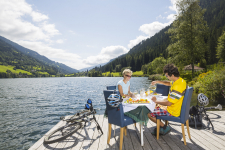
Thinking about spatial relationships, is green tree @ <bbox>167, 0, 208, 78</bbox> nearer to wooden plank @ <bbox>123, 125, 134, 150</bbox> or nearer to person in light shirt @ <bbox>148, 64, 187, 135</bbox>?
person in light shirt @ <bbox>148, 64, 187, 135</bbox>

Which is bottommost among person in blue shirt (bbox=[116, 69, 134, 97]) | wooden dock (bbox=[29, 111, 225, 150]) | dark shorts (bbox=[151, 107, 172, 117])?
wooden dock (bbox=[29, 111, 225, 150])

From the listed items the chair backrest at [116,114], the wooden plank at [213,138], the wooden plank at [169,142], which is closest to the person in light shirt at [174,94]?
the wooden plank at [169,142]

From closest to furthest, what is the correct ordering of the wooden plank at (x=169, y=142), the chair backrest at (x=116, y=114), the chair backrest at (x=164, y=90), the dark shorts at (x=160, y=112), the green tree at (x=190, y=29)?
the chair backrest at (x=116, y=114), the wooden plank at (x=169, y=142), the dark shorts at (x=160, y=112), the chair backrest at (x=164, y=90), the green tree at (x=190, y=29)

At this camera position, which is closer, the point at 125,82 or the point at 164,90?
the point at 125,82

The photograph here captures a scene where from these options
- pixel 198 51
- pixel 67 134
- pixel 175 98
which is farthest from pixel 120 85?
pixel 198 51

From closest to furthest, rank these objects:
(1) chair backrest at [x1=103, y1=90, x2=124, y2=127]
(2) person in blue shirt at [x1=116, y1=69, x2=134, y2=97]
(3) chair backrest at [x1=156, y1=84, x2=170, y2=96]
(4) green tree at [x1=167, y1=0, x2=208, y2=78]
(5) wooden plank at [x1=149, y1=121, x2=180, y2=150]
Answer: (1) chair backrest at [x1=103, y1=90, x2=124, y2=127]
(5) wooden plank at [x1=149, y1=121, x2=180, y2=150]
(2) person in blue shirt at [x1=116, y1=69, x2=134, y2=97]
(3) chair backrest at [x1=156, y1=84, x2=170, y2=96]
(4) green tree at [x1=167, y1=0, x2=208, y2=78]

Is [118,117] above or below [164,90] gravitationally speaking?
below

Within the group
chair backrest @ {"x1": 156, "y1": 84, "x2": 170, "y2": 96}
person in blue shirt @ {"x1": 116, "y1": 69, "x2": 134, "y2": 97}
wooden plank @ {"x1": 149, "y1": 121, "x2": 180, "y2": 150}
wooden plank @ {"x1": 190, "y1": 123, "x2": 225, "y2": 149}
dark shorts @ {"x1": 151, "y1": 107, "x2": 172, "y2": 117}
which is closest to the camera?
wooden plank @ {"x1": 149, "y1": 121, "x2": 180, "y2": 150}

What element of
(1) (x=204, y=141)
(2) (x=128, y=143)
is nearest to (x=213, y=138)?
(1) (x=204, y=141)

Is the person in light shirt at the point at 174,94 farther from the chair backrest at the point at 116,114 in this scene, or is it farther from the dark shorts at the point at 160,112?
the chair backrest at the point at 116,114

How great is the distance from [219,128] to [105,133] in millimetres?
3998

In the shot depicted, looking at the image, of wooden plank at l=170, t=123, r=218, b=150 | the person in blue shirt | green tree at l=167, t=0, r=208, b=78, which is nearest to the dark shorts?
the person in blue shirt

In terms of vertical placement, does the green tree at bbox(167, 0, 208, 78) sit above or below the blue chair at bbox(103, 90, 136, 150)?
above

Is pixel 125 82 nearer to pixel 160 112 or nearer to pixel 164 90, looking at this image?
pixel 160 112
